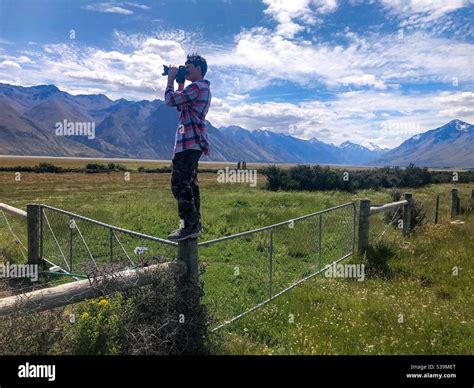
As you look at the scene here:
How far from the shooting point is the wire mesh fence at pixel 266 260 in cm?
→ 664

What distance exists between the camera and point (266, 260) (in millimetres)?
10453

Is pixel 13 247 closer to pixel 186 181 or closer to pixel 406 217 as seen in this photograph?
pixel 186 181

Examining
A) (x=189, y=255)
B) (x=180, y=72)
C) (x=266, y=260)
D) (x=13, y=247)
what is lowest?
(x=266, y=260)

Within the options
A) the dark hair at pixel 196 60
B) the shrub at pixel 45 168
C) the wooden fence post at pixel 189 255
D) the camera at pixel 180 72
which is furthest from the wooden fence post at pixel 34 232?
the shrub at pixel 45 168

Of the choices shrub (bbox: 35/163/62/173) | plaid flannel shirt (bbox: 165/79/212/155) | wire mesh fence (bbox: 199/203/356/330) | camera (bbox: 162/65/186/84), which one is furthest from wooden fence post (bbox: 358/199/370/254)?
shrub (bbox: 35/163/62/173)

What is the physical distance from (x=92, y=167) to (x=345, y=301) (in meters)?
76.9

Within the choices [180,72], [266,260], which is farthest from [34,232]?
[180,72]

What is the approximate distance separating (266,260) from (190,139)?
666 cm

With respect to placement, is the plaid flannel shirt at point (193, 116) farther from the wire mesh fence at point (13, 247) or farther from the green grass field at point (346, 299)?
the wire mesh fence at point (13, 247)

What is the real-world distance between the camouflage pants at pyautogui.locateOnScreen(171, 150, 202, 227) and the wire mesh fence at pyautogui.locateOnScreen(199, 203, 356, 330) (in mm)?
694

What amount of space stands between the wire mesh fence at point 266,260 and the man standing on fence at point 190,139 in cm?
72

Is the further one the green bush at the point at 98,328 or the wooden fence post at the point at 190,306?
the wooden fence post at the point at 190,306

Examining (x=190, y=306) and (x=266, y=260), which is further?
(x=266, y=260)

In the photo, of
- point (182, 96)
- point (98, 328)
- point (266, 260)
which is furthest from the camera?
point (266, 260)
